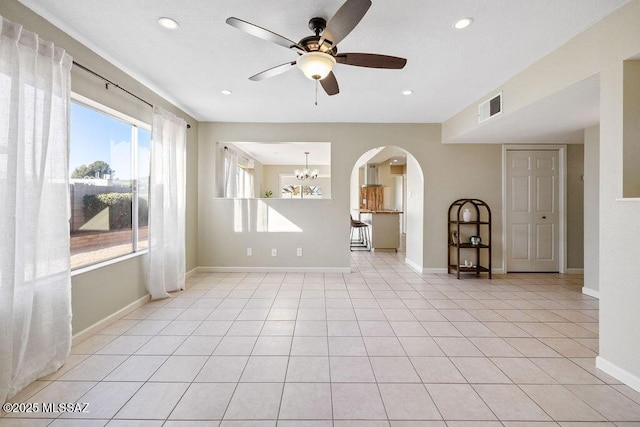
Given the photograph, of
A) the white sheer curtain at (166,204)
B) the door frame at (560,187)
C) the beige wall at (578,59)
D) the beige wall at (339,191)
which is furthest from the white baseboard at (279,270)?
the beige wall at (578,59)

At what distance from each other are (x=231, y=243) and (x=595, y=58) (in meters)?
4.78

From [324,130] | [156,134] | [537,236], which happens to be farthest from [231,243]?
[537,236]

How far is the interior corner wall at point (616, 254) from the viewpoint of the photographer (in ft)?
5.98

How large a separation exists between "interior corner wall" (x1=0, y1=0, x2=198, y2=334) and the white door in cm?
551

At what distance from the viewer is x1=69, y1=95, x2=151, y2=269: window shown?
2.55m

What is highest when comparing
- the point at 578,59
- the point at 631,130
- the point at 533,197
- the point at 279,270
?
the point at 578,59

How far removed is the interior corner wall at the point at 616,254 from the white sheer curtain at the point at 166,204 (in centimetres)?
416

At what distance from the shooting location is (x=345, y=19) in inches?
64.9

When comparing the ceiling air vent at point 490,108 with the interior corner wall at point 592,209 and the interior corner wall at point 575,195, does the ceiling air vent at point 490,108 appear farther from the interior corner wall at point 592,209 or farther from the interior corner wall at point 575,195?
the interior corner wall at point 575,195

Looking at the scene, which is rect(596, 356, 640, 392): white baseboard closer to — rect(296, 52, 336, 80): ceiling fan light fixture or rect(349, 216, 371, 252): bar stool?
rect(296, 52, 336, 80): ceiling fan light fixture

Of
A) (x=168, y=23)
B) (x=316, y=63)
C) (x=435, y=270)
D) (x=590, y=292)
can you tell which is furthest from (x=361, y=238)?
(x=168, y=23)

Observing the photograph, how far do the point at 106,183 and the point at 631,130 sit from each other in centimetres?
433

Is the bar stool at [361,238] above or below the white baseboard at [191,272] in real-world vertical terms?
above

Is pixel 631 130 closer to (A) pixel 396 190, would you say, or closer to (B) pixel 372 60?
(B) pixel 372 60
